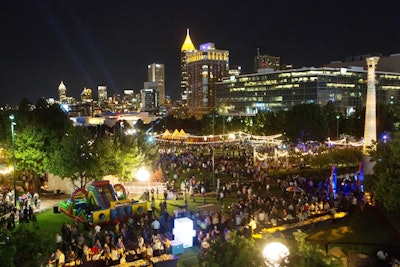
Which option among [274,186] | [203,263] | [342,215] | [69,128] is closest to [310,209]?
[342,215]

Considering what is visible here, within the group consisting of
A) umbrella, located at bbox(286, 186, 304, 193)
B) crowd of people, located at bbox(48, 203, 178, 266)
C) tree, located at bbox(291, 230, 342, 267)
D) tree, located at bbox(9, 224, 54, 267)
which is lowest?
crowd of people, located at bbox(48, 203, 178, 266)

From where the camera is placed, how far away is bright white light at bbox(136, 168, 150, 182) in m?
30.5

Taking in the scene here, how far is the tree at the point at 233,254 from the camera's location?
862 cm

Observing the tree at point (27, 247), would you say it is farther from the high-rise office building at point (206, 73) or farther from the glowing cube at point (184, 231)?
the high-rise office building at point (206, 73)

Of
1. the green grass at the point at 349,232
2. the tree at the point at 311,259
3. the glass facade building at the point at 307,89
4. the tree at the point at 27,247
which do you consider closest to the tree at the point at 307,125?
the green grass at the point at 349,232

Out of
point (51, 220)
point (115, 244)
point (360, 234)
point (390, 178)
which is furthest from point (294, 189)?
point (51, 220)

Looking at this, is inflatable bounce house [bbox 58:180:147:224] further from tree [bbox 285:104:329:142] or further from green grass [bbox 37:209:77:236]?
tree [bbox 285:104:329:142]

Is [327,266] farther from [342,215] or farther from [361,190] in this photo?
[361,190]

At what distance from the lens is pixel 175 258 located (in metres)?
15.8

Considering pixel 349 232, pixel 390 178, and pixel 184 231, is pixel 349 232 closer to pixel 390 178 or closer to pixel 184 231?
pixel 390 178

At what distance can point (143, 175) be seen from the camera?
100 ft

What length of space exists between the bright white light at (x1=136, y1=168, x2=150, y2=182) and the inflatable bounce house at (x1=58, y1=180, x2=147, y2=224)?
6.79 meters

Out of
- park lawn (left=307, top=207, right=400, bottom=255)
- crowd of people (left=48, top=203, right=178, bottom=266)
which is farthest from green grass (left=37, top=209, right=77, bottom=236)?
park lawn (left=307, top=207, right=400, bottom=255)

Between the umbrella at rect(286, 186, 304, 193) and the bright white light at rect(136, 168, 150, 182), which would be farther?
A: the bright white light at rect(136, 168, 150, 182)
